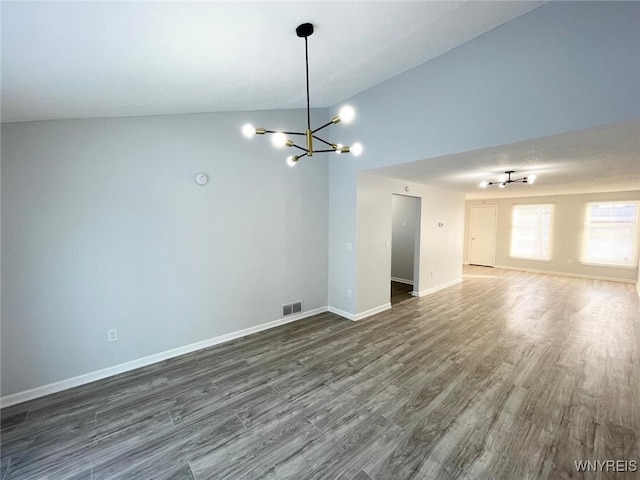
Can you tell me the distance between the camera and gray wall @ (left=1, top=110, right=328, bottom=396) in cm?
237

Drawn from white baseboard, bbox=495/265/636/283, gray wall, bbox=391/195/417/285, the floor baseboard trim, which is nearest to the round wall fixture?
the floor baseboard trim

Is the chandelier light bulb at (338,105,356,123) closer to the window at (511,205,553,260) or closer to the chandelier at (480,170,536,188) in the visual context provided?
the chandelier at (480,170,536,188)

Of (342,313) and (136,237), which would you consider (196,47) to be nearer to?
(136,237)

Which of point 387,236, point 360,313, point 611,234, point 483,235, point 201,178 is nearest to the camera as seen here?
point 201,178

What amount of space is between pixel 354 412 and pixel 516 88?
3.29 m

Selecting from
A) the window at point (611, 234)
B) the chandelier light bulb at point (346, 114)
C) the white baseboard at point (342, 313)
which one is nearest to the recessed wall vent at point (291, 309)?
the white baseboard at point (342, 313)

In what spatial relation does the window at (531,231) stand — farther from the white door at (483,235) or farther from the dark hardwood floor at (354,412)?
the dark hardwood floor at (354,412)

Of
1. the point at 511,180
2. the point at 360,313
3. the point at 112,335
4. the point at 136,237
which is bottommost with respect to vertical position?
the point at 360,313

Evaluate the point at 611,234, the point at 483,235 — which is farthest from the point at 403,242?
the point at 611,234

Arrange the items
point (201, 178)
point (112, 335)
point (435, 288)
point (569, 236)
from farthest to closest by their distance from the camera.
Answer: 1. point (569, 236)
2. point (435, 288)
3. point (201, 178)
4. point (112, 335)

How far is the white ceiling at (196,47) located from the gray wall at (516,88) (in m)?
0.24

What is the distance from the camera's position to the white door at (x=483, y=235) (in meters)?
9.07

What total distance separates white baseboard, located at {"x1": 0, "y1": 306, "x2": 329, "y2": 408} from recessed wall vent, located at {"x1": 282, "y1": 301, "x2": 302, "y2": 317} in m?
0.10

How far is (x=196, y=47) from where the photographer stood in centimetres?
196
